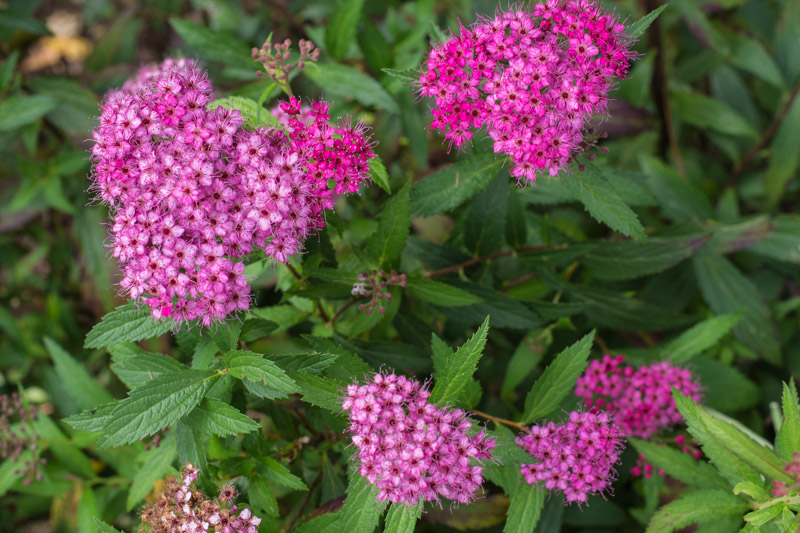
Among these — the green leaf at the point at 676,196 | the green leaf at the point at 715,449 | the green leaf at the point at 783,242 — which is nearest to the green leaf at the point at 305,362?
the green leaf at the point at 715,449

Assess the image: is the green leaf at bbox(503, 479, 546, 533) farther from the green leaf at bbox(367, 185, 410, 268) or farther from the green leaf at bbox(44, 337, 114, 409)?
the green leaf at bbox(44, 337, 114, 409)

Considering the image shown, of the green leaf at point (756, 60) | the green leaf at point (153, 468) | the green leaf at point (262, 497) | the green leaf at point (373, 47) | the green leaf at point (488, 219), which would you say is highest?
the green leaf at point (756, 60)

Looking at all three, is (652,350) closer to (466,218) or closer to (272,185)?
(466,218)

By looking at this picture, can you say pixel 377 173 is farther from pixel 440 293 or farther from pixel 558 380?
pixel 558 380

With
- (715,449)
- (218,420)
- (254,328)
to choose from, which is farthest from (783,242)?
(218,420)

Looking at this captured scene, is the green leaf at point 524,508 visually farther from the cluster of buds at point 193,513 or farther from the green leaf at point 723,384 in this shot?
the green leaf at point 723,384

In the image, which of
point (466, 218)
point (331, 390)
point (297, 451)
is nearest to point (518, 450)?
point (331, 390)
